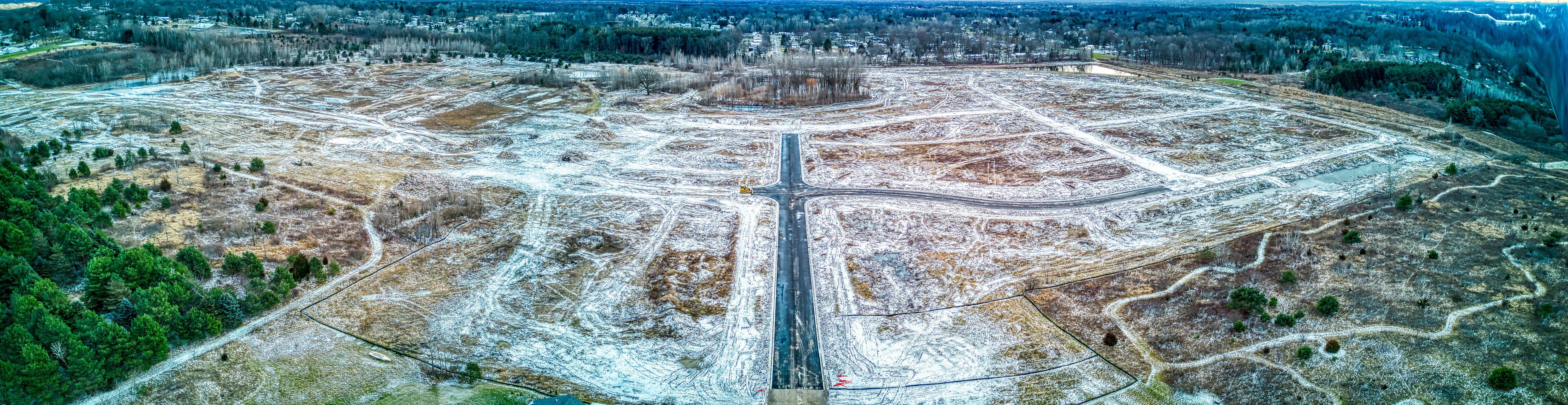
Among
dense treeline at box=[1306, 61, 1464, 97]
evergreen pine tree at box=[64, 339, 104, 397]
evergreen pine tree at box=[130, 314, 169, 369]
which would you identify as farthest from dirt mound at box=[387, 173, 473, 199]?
dense treeline at box=[1306, 61, 1464, 97]

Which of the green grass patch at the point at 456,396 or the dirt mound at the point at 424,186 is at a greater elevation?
the dirt mound at the point at 424,186

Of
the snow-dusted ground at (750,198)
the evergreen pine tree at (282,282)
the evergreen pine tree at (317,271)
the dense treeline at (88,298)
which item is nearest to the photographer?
the dense treeline at (88,298)

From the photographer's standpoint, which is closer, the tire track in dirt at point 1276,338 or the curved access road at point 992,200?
the tire track in dirt at point 1276,338

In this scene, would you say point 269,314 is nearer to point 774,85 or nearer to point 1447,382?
point 1447,382

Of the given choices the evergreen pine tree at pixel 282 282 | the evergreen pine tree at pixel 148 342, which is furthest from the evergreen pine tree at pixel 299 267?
the evergreen pine tree at pixel 148 342

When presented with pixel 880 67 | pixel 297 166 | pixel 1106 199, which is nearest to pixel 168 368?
pixel 297 166

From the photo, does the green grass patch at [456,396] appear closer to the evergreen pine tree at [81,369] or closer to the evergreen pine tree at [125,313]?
the evergreen pine tree at [81,369]

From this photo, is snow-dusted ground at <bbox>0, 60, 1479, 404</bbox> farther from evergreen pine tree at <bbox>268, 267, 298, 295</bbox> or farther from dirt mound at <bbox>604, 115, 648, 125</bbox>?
evergreen pine tree at <bbox>268, 267, 298, 295</bbox>

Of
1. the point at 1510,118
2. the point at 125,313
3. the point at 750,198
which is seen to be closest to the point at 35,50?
the point at 125,313
